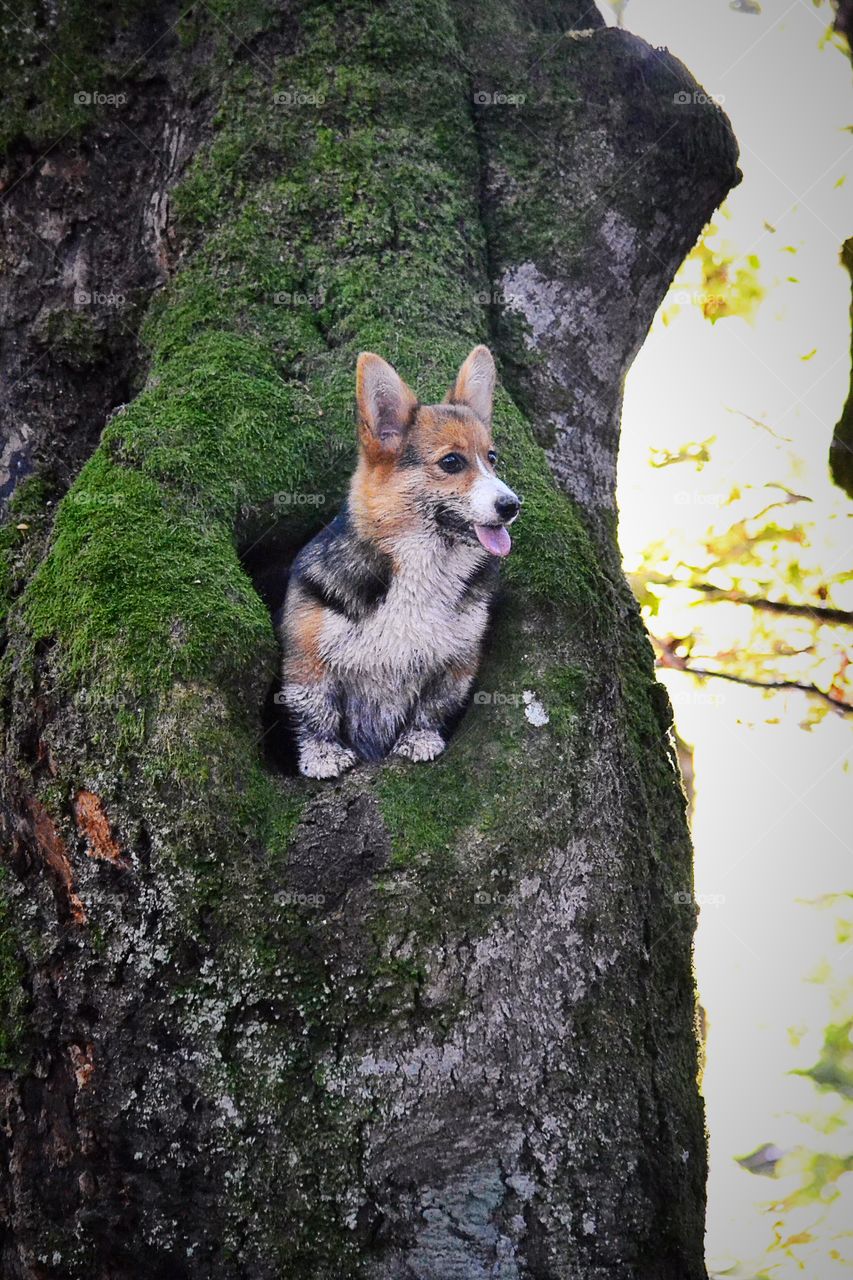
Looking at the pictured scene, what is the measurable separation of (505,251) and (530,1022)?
175 inches

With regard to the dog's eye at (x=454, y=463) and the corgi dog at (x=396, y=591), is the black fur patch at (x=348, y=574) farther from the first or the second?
the dog's eye at (x=454, y=463)

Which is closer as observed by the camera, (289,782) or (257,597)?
(289,782)

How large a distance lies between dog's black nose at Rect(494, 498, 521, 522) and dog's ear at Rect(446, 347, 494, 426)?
69 centimetres

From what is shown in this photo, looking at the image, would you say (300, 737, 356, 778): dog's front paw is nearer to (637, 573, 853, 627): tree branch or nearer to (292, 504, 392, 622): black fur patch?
(292, 504, 392, 622): black fur patch

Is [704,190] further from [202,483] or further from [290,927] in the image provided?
[290,927]

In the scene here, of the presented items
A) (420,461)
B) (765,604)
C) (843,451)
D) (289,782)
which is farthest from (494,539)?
(765,604)

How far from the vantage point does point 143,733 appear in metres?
4.49

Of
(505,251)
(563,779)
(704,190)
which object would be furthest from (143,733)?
(704,190)

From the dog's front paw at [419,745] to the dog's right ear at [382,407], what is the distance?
1253 mm

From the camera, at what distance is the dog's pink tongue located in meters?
4.73

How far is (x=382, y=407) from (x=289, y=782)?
5.50ft

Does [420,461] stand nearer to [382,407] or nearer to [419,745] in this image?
[382,407]

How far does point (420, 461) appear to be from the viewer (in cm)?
498

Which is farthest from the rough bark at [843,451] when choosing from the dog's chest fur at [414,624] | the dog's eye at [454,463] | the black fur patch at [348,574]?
the black fur patch at [348,574]
